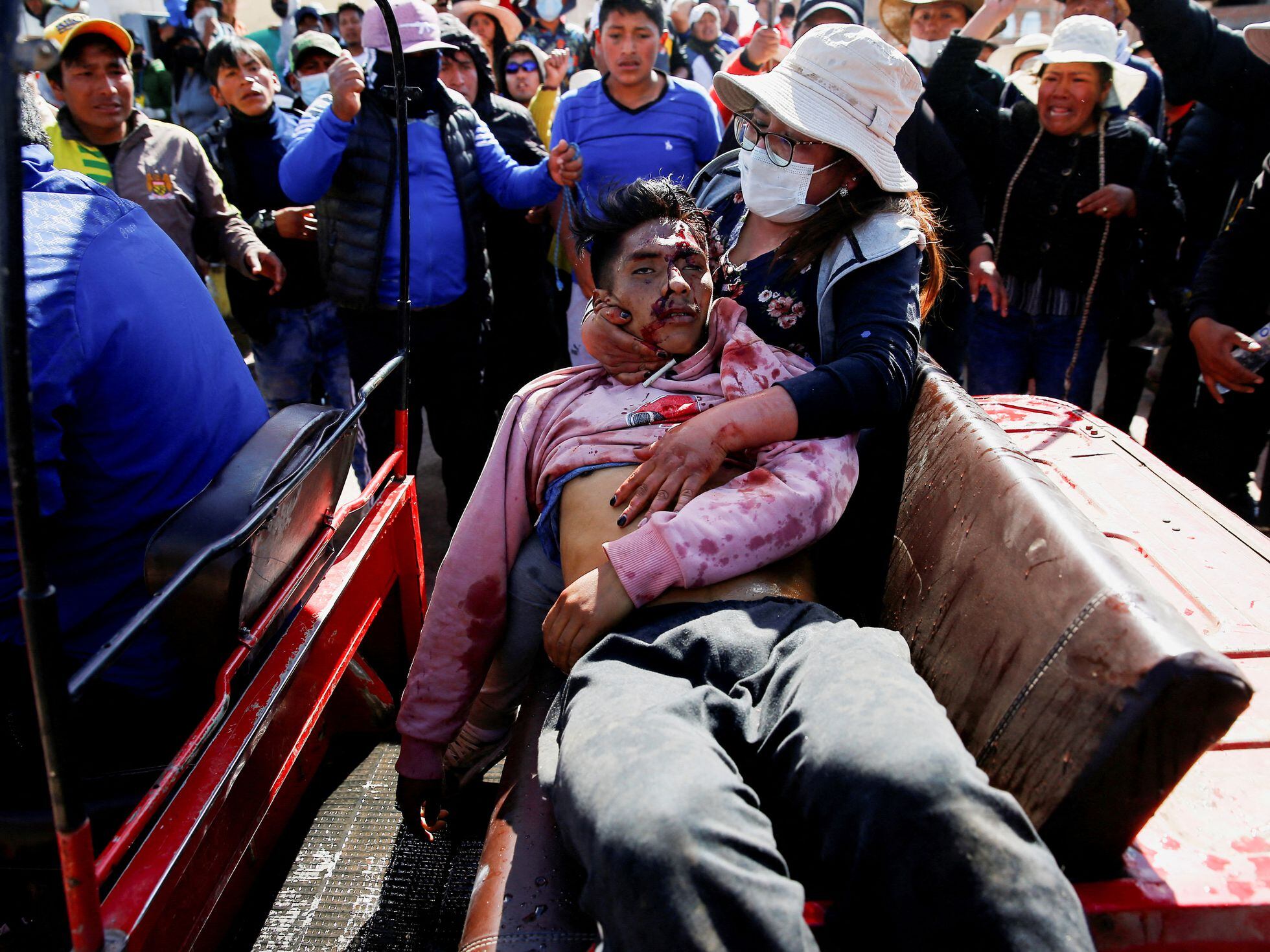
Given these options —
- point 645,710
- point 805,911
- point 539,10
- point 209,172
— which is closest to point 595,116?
point 209,172

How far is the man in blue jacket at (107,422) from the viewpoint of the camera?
4.59ft

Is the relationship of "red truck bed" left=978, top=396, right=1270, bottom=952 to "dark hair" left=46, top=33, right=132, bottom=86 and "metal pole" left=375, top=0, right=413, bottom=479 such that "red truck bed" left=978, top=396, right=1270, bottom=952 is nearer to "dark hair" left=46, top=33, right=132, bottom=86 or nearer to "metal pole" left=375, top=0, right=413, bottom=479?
"metal pole" left=375, top=0, right=413, bottom=479

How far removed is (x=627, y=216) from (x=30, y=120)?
3.89 feet

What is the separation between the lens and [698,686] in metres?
1.40

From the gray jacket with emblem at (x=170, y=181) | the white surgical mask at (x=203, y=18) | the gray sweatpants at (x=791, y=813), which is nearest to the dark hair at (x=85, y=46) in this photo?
the gray jacket with emblem at (x=170, y=181)

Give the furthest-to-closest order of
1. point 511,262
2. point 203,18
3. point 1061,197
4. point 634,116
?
point 203,18 → point 511,262 → point 634,116 → point 1061,197

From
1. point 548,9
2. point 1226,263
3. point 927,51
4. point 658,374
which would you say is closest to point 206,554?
point 658,374

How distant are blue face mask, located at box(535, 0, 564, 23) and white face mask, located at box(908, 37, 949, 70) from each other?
4.45 meters

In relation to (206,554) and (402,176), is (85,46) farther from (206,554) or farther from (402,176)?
(206,554)

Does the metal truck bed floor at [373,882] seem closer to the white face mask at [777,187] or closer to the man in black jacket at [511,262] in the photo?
the white face mask at [777,187]

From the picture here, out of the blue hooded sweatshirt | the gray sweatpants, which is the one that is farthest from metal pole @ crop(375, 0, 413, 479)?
the gray sweatpants

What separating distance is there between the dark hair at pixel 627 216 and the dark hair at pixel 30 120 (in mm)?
1109

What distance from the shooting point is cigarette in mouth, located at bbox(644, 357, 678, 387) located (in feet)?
6.33

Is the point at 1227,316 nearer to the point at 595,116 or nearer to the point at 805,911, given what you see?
the point at 595,116
